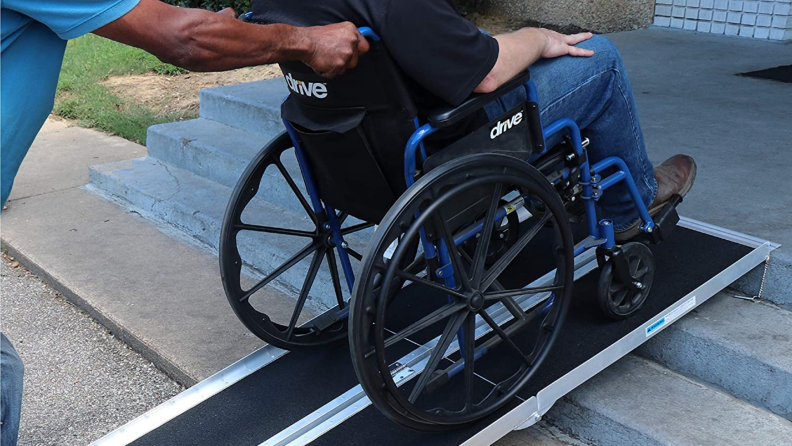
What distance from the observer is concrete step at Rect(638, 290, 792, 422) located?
2.23 m

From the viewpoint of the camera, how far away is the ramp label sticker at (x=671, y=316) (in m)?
A: 2.32

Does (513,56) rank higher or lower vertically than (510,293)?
higher

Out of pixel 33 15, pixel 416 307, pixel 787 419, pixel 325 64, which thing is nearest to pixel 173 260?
pixel 416 307

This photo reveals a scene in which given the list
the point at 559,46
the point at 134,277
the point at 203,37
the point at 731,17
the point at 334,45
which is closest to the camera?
the point at 203,37

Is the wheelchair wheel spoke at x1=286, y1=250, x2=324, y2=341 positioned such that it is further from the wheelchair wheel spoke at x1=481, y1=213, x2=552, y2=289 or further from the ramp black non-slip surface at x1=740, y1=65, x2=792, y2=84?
Result: the ramp black non-slip surface at x1=740, y1=65, x2=792, y2=84

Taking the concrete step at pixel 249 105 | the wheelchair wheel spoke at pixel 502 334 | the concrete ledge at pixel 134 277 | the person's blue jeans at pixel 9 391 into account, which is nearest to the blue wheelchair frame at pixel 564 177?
the wheelchair wheel spoke at pixel 502 334

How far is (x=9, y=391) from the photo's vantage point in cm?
157

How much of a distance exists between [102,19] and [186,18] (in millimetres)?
176

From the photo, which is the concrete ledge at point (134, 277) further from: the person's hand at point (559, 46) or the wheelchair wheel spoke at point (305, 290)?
the person's hand at point (559, 46)

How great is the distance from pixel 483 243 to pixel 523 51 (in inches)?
19.7

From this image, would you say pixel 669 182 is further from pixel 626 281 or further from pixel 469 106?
pixel 469 106

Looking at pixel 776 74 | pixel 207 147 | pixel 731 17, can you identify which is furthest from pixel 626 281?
pixel 731 17

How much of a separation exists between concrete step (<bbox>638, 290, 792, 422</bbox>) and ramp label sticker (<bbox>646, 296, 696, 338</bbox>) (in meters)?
0.07

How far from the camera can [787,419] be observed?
2219 mm
